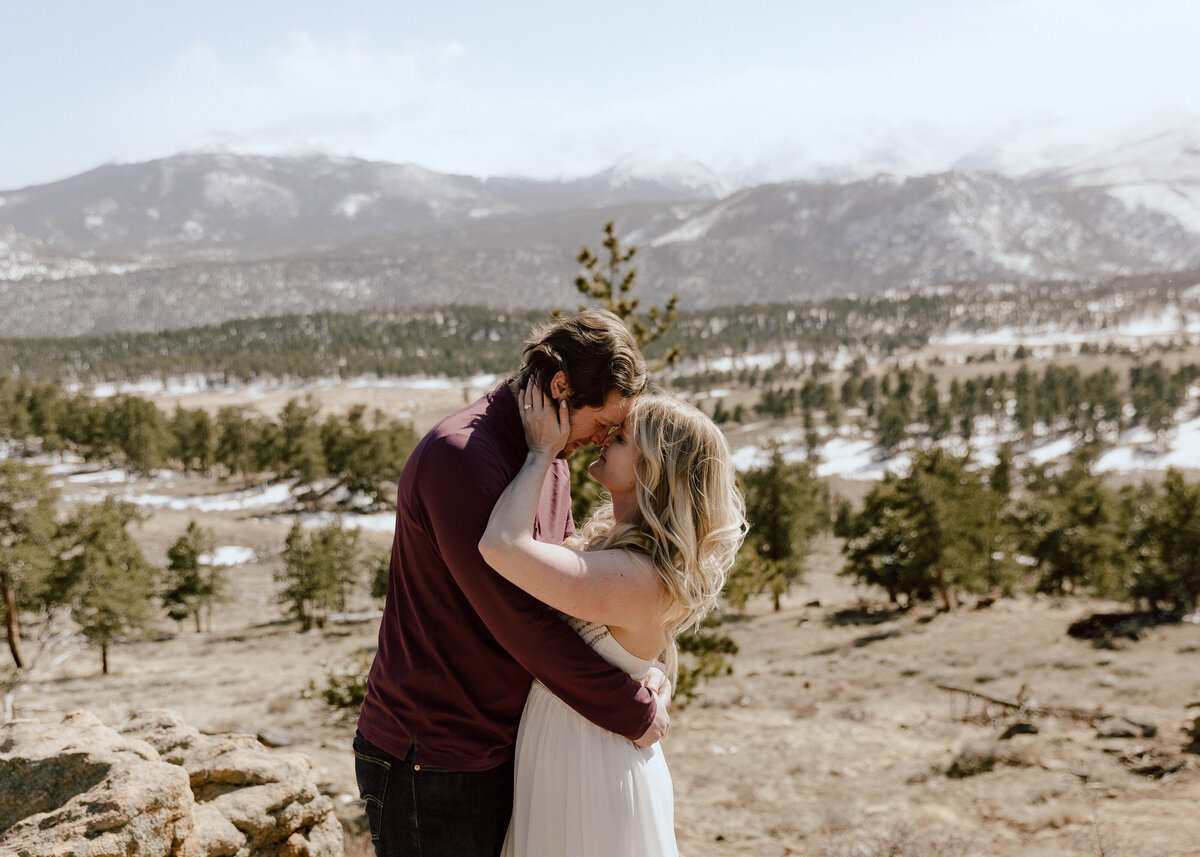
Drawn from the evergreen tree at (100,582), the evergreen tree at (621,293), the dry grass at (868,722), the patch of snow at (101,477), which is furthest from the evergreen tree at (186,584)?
the patch of snow at (101,477)

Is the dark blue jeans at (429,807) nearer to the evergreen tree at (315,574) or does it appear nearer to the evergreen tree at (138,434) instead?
the evergreen tree at (315,574)

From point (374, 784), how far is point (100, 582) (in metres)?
34.7

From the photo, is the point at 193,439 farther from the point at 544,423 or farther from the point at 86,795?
the point at 544,423

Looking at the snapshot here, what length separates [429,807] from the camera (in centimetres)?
301

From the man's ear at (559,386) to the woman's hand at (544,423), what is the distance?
0.02 metres

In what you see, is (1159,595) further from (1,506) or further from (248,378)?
(248,378)

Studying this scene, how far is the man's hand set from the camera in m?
3.14

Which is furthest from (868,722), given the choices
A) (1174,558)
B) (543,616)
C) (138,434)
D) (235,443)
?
(138,434)

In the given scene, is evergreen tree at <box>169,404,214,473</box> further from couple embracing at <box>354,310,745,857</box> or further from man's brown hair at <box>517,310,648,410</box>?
man's brown hair at <box>517,310,648,410</box>

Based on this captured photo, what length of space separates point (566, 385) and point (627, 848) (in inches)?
68.7

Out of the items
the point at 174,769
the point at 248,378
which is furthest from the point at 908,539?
the point at 248,378

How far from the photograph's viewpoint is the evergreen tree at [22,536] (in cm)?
2917

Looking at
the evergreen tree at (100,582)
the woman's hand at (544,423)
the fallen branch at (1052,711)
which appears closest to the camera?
the woman's hand at (544,423)

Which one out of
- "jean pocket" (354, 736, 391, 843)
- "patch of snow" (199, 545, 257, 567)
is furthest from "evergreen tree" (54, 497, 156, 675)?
"jean pocket" (354, 736, 391, 843)
